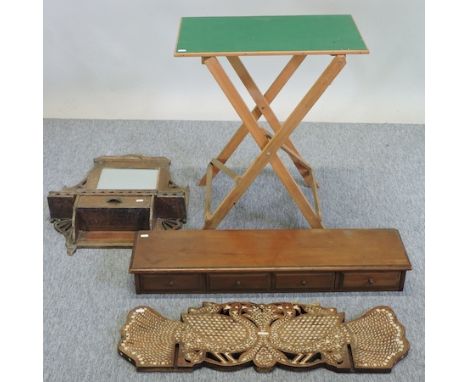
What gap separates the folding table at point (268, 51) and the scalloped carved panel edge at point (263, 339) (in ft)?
1.82

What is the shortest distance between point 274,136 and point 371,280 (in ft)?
2.67

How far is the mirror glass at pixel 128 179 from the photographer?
3.88m

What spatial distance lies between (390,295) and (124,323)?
4.09ft

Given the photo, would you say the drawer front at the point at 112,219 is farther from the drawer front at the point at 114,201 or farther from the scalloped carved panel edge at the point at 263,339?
the scalloped carved panel edge at the point at 263,339

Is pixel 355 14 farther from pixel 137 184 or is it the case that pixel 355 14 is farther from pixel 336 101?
pixel 137 184

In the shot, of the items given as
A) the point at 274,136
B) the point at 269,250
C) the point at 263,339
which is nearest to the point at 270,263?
the point at 269,250

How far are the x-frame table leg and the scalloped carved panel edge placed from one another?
51cm

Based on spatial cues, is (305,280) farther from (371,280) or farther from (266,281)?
(371,280)

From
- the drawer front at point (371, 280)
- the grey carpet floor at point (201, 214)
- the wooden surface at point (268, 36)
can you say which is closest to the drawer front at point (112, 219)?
the grey carpet floor at point (201, 214)

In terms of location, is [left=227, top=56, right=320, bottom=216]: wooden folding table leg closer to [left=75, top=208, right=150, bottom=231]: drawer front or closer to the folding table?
the folding table

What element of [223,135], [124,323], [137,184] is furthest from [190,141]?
[124,323]

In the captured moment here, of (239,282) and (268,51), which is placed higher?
(268,51)

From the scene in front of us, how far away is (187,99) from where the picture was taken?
4.80 metres

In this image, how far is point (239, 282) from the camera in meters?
3.40
